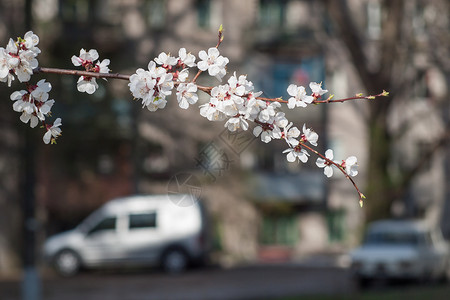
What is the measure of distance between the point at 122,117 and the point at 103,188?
480 cm

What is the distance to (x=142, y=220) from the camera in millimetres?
24781

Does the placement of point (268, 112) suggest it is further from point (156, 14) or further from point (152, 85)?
point (156, 14)

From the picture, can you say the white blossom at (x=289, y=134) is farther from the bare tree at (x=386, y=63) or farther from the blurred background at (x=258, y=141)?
the blurred background at (x=258, y=141)

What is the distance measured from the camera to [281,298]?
14.9m

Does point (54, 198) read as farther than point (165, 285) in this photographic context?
Yes

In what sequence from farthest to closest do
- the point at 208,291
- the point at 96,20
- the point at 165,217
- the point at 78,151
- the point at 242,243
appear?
1. the point at 242,243
2. the point at 96,20
3. the point at 78,151
4. the point at 165,217
5. the point at 208,291

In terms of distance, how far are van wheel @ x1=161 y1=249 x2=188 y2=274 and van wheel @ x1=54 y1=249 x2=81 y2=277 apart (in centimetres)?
264

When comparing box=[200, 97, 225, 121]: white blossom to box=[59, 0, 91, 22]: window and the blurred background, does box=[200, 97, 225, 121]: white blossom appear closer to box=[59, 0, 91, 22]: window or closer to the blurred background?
the blurred background

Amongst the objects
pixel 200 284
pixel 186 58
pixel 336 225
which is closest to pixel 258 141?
pixel 336 225

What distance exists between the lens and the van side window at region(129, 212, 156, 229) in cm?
2472

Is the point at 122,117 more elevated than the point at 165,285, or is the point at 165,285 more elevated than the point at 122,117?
the point at 122,117

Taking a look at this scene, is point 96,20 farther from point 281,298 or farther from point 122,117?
point 281,298

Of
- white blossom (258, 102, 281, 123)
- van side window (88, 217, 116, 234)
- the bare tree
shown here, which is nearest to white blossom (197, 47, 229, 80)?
white blossom (258, 102, 281, 123)

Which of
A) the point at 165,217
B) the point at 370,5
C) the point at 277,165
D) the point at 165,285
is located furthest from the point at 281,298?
the point at 370,5
